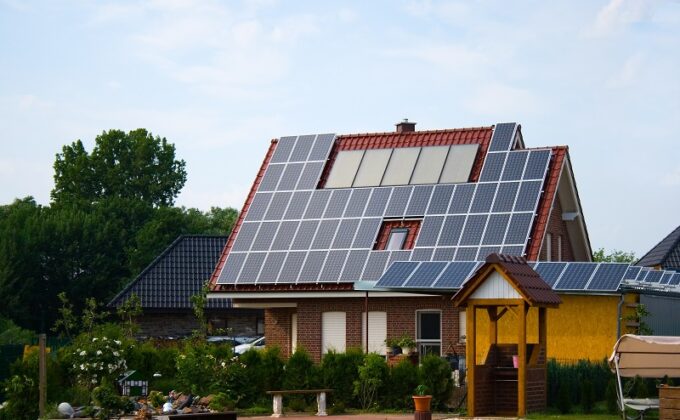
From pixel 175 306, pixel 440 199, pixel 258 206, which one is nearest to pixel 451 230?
pixel 440 199

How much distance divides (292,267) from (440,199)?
4.91 m

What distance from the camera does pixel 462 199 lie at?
38.6 metres

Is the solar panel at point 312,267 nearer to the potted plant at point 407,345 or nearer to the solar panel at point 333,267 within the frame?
the solar panel at point 333,267

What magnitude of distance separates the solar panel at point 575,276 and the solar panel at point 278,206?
1194cm

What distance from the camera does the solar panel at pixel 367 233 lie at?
3856 cm

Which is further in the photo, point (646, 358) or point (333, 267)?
point (333, 267)

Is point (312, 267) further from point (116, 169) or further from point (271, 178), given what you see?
Answer: point (116, 169)

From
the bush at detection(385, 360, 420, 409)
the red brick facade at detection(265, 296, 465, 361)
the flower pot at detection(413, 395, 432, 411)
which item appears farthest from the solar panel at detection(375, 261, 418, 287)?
the flower pot at detection(413, 395, 432, 411)

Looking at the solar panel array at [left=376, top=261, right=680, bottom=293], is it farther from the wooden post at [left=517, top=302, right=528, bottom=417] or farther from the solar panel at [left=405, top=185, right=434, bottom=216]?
the solar panel at [left=405, top=185, right=434, bottom=216]

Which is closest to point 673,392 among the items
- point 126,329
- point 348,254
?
point 348,254

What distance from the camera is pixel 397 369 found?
100 ft

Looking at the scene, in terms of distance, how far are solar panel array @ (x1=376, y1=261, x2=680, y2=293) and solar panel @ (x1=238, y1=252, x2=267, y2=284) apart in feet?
25.7

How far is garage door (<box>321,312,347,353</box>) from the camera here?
38375mm

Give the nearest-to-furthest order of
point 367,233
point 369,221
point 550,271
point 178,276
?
point 550,271 < point 367,233 < point 369,221 < point 178,276
